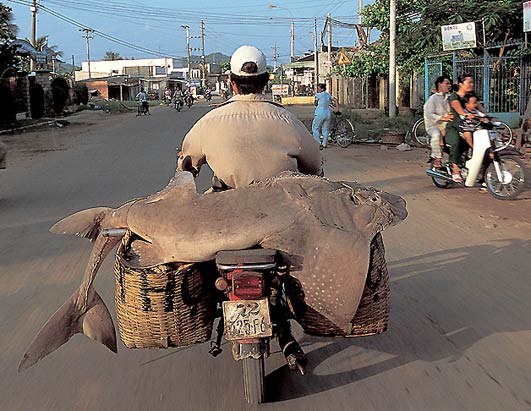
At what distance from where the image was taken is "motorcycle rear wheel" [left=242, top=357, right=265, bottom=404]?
3709 mm

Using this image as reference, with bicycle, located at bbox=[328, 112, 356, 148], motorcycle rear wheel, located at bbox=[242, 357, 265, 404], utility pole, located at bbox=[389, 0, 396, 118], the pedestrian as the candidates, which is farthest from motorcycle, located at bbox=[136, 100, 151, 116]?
motorcycle rear wheel, located at bbox=[242, 357, 265, 404]

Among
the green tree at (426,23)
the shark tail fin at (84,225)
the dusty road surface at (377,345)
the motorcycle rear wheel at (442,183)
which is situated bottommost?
the dusty road surface at (377,345)

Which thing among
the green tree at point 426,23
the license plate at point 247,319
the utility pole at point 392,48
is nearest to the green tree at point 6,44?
the green tree at point 426,23

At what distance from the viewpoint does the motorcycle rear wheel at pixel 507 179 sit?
970cm

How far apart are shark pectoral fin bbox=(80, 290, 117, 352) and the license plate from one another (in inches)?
30.9

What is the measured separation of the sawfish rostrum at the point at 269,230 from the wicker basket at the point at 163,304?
69 mm

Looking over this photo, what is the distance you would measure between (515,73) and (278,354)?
60.4 ft

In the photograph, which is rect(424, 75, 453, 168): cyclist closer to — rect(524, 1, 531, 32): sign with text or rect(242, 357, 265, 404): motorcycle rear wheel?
rect(524, 1, 531, 32): sign with text

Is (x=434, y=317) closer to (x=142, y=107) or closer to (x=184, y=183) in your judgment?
(x=184, y=183)

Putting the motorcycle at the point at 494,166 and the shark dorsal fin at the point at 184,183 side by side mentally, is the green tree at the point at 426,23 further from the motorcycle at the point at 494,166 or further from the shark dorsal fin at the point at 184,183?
the shark dorsal fin at the point at 184,183

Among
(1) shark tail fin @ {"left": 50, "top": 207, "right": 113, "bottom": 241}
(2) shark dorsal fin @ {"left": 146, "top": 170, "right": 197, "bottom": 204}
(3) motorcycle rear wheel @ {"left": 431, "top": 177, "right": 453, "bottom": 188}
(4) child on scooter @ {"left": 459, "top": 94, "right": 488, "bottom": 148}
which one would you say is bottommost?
(3) motorcycle rear wheel @ {"left": 431, "top": 177, "right": 453, "bottom": 188}

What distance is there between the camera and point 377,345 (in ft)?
15.1

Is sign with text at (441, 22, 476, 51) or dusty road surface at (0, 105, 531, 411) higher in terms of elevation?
sign with text at (441, 22, 476, 51)

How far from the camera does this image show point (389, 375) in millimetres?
4137
